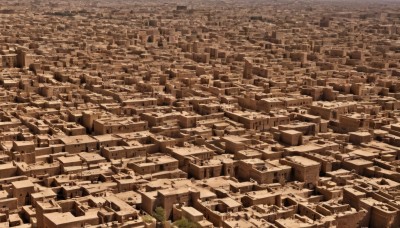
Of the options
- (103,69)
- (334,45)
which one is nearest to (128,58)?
(103,69)

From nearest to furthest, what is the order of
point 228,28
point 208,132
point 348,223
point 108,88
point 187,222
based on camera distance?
1. point 187,222
2. point 348,223
3. point 208,132
4. point 108,88
5. point 228,28

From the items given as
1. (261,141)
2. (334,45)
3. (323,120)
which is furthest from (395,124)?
(334,45)

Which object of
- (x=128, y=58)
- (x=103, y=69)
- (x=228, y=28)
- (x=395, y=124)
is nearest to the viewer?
(x=395, y=124)

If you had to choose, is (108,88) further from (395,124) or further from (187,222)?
(187,222)

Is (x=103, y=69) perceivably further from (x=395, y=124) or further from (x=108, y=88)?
(x=395, y=124)

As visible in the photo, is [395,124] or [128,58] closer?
[395,124]

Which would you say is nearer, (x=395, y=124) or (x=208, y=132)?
(x=208, y=132)
